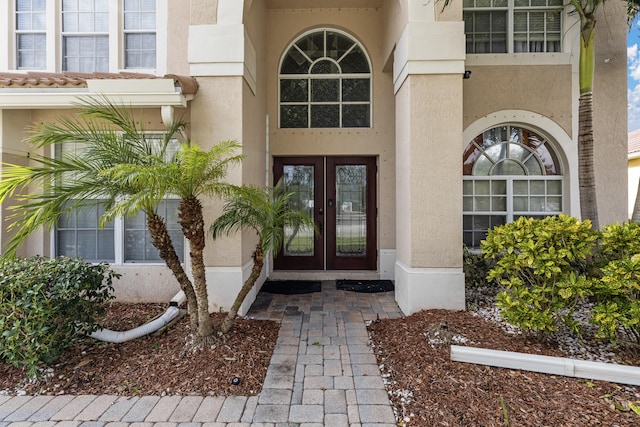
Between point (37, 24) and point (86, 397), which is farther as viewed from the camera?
point (37, 24)

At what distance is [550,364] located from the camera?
305 cm

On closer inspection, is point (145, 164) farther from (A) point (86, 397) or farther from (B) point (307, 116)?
(B) point (307, 116)

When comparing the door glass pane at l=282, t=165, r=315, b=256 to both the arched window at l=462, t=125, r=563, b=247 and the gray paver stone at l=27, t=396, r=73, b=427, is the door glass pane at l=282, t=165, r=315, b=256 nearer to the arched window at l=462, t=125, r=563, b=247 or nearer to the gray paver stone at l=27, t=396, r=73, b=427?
the arched window at l=462, t=125, r=563, b=247

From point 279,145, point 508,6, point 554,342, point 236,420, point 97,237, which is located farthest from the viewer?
point 279,145

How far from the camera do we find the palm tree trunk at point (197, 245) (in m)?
3.46

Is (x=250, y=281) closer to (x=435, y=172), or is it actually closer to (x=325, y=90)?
(x=435, y=172)

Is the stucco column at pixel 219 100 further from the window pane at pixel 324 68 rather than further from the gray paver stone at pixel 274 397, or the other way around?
the window pane at pixel 324 68

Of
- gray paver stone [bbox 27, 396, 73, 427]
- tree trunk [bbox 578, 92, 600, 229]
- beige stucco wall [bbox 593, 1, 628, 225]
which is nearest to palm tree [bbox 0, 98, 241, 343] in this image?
gray paver stone [bbox 27, 396, 73, 427]

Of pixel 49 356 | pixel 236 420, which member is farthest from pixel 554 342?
pixel 49 356

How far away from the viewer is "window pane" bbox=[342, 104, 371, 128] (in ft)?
22.3

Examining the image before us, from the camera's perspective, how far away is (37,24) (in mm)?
5453

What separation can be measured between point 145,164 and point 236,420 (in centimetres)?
266

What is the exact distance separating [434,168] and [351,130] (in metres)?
2.52

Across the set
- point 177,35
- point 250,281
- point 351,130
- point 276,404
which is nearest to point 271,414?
point 276,404
